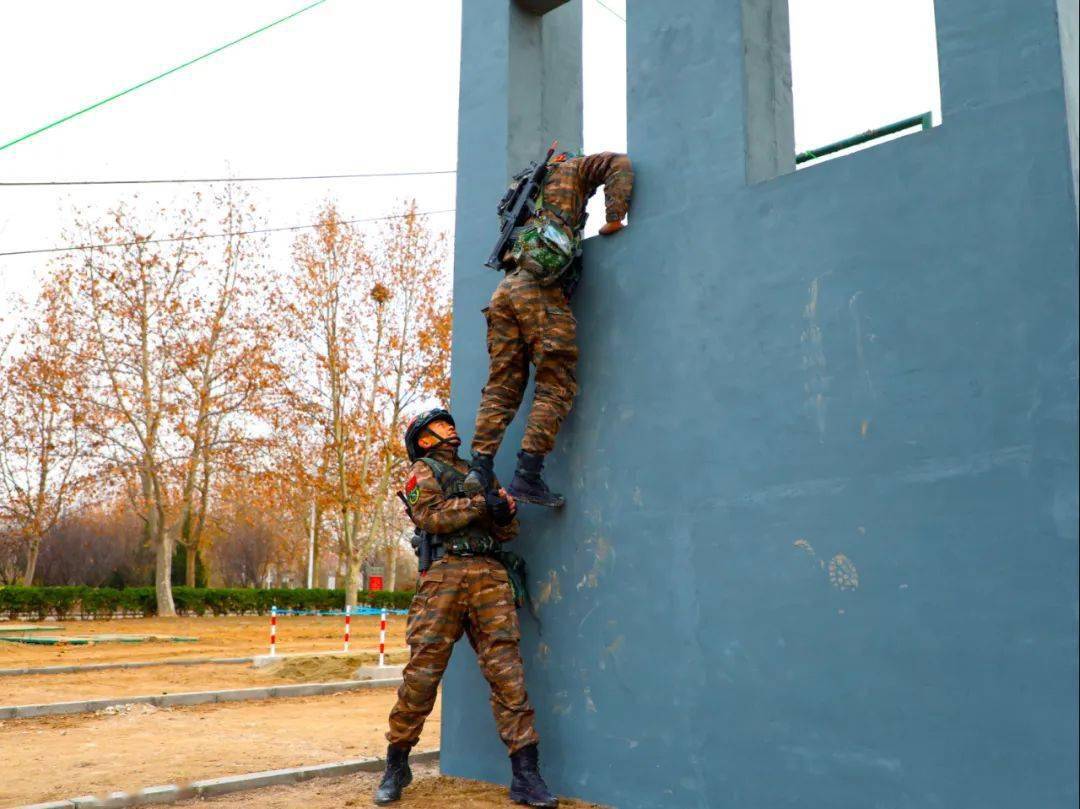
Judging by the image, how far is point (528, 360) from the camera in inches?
233

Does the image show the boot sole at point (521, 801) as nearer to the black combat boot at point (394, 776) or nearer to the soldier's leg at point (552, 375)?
the black combat boot at point (394, 776)

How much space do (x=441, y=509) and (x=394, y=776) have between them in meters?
1.62

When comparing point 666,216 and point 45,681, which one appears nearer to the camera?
point 666,216

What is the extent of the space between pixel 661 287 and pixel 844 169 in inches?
47.8

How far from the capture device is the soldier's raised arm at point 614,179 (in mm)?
5594

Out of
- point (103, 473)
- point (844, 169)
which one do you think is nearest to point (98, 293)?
point (103, 473)

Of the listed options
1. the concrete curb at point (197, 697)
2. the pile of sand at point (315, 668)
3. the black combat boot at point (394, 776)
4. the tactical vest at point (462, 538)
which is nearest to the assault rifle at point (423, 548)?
the tactical vest at point (462, 538)

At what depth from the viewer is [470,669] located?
20.5 ft

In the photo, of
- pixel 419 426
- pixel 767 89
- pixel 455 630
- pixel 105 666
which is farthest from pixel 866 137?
pixel 105 666

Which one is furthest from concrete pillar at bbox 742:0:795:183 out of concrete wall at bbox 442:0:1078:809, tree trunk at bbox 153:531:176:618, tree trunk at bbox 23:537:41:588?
tree trunk at bbox 23:537:41:588

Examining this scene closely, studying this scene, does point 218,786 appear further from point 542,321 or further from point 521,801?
point 542,321

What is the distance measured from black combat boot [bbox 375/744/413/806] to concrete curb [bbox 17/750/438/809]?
90cm

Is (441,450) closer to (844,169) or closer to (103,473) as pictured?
(844,169)

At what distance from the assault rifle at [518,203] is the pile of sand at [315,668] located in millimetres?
9500
